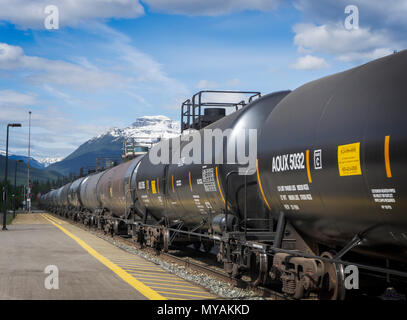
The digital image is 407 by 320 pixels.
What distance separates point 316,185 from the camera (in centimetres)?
731

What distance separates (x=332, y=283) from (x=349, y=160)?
2.11m

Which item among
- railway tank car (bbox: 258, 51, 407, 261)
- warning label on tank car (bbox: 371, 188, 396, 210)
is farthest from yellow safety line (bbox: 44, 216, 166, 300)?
warning label on tank car (bbox: 371, 188, 396, 210)

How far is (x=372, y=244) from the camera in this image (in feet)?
22.1

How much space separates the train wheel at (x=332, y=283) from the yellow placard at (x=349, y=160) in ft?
5.38

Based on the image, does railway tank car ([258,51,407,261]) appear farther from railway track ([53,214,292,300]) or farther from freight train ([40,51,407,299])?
railway track ([53,214,292,300])

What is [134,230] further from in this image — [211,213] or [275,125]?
[275,125]

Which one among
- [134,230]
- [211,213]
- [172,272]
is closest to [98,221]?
[134,230]

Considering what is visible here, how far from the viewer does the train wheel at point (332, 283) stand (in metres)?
7.37

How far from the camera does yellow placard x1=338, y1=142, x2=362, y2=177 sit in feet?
20.8

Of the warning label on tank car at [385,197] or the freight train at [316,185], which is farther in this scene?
the freight train at [316,185]

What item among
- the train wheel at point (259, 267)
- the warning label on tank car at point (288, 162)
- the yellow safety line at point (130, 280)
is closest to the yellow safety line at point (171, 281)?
the yellow safety line at point (130, 280)

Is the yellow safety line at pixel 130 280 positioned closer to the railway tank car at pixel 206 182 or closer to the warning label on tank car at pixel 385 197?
the railway tank car at pixel 206 182

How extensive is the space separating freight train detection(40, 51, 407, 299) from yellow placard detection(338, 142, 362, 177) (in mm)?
13

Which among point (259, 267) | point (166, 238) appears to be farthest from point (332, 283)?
point (166, 238)
